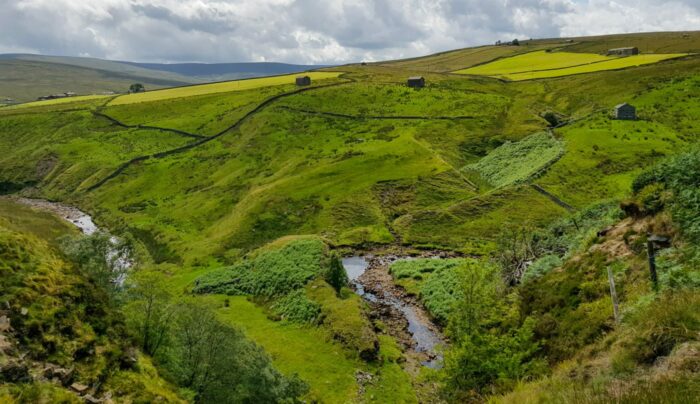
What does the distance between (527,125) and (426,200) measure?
5217 cm

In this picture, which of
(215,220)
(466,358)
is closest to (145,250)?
(215,220)

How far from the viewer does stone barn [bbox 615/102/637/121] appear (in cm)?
12156

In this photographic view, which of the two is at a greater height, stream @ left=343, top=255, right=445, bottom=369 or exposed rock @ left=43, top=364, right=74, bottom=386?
exposed rock @ left=43, top=364, right=74, bottom=386

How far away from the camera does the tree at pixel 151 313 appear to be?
35.5 metres

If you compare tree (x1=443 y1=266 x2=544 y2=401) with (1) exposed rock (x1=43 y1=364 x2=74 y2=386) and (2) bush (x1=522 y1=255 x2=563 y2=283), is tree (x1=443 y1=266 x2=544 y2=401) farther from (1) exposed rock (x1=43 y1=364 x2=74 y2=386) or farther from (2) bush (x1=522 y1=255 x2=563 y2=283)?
(1) exposed rock (x1=43 y1=364 x2=74 y2=386)

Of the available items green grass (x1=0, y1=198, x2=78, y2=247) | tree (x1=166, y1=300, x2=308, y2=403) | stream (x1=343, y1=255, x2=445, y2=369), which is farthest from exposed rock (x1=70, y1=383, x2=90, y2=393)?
green grass (x1=0, y1=198, x2=78, y2=247)

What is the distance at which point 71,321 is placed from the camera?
80.4 feet

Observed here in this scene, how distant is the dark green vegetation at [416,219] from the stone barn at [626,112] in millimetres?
3145

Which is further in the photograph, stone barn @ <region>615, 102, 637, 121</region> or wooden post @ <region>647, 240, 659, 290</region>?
stone barn @ <region>615, 102, 637, 121</region>

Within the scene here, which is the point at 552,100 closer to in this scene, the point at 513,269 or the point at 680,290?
the point at 513,269

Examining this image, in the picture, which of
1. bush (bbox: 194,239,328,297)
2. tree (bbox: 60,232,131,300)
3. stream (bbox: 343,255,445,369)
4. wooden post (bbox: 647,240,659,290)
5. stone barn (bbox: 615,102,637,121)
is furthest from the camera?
stone barn (bbox: 615,102,637,121)

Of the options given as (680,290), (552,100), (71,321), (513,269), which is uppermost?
(552,100)

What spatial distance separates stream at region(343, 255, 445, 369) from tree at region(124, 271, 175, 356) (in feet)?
95.5

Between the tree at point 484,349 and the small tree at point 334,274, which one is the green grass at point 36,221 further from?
the tree at point 484,349
